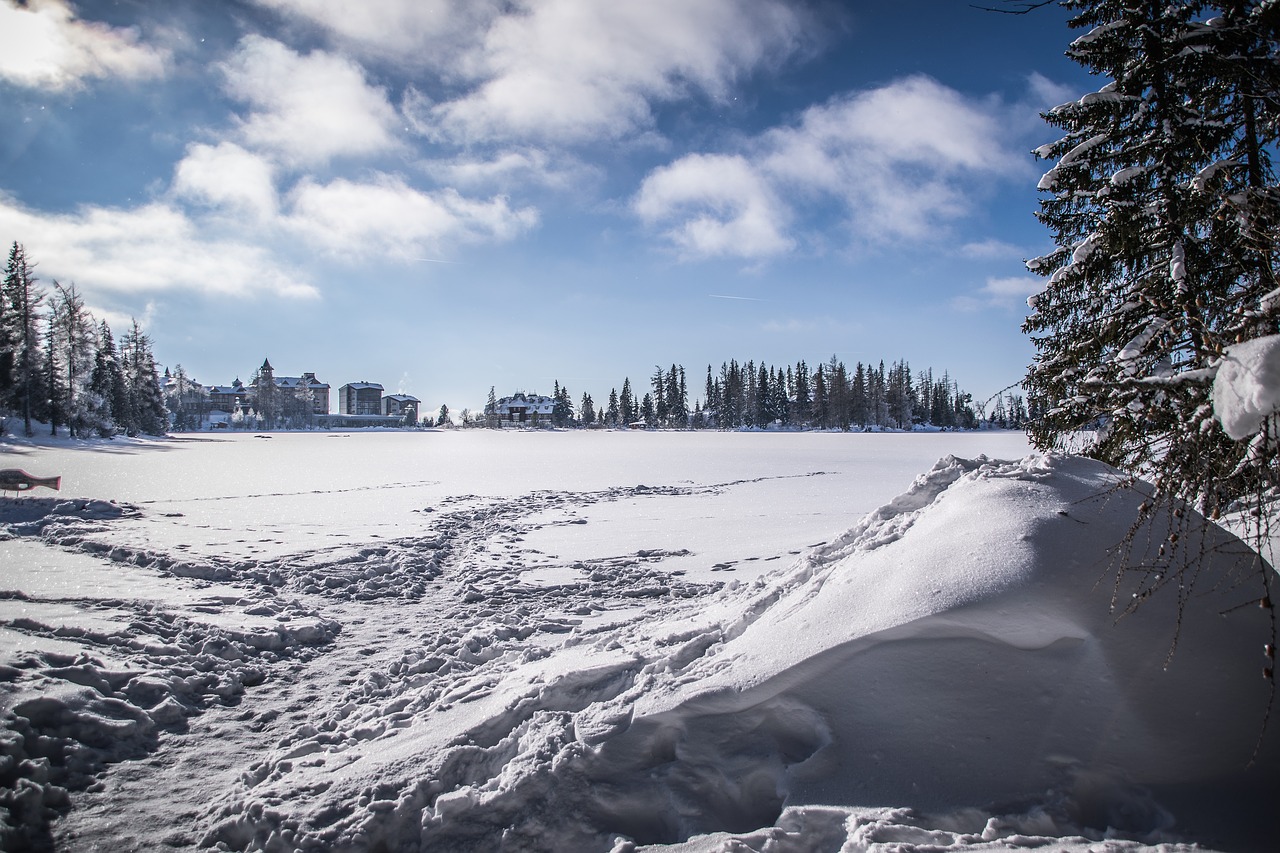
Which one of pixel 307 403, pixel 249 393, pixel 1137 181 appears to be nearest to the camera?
pixel 1137 181

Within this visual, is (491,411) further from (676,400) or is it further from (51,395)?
(51,395)

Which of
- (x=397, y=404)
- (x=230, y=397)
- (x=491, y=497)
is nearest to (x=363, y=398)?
(x=397, y=404)

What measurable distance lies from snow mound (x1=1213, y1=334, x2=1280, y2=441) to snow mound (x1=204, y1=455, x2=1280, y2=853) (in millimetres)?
882

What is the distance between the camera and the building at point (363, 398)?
151 meters

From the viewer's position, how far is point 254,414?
102312 mm

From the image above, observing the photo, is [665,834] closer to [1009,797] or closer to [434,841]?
[434,841]

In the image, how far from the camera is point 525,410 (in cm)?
12875

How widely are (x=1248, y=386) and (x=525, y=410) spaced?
13001 centimetres

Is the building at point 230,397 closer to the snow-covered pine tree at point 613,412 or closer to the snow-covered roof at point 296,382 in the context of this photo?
the snow-covered roof at point 296,382

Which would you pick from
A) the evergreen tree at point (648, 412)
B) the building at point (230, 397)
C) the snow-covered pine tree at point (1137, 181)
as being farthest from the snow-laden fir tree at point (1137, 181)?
the building at point (230, 397)

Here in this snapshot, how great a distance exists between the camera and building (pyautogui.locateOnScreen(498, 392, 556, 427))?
406 ft

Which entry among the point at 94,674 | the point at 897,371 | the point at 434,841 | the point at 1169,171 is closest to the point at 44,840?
the point at 94,674

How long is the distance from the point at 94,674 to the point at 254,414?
119 m

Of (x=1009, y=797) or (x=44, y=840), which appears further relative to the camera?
(x=44, y=840)
